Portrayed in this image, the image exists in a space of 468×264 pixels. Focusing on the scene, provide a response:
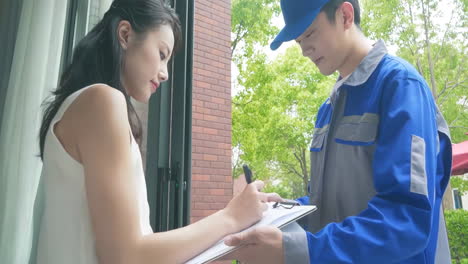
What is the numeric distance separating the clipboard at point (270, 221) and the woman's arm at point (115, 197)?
0.03 metres

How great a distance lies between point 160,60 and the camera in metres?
0.97

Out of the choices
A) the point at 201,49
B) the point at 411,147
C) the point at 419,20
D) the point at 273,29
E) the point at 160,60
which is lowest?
Answer: the point at 411,147

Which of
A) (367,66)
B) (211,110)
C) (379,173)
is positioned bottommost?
Answer: (379,173)

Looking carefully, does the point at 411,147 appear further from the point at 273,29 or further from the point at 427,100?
the point at 273,29

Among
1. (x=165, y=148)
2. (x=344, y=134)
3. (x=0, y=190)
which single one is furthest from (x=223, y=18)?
(x=344, y=134)

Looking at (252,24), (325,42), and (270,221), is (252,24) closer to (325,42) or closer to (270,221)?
(325,42)

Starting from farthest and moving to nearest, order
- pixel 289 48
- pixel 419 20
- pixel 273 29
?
pixel 289 48 < pixel 273 29 < pixel 419 20

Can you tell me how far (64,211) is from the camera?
2.34 feet

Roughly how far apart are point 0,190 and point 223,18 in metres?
2.46

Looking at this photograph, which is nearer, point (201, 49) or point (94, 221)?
point (94, 221)

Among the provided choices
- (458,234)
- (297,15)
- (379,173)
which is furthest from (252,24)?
(379,173)

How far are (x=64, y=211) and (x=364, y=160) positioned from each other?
1.95ft

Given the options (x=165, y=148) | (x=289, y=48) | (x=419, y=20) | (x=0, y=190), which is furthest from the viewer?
(x=289, y=48)

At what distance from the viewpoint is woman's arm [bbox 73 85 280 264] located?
64cm
